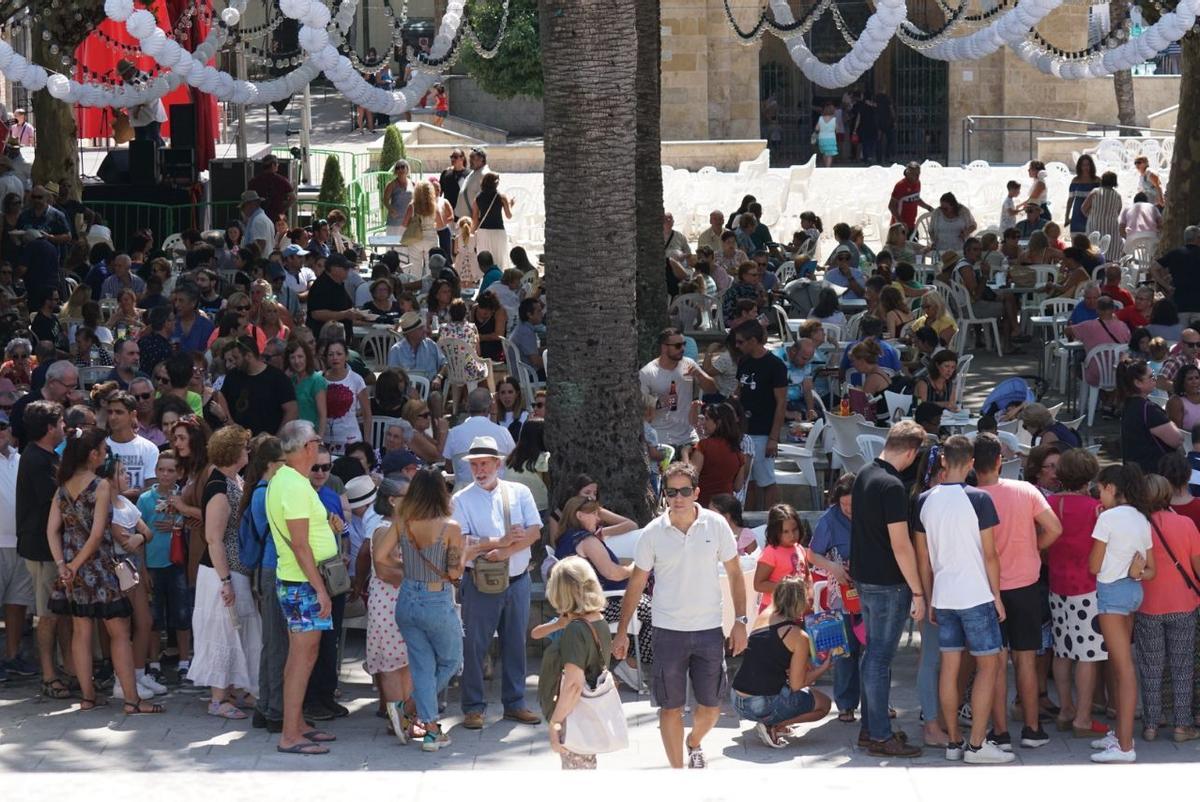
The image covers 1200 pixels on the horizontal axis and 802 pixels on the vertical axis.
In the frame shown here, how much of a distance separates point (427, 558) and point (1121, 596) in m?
3.00

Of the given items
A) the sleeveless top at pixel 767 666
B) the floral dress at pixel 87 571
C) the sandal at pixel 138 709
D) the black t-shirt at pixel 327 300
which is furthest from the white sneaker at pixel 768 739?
the black t-shirt at pixel 327 300

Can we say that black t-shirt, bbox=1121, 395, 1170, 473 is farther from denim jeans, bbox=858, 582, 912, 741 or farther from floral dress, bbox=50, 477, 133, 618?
floral dress, bbox=50, 477, 133, 618

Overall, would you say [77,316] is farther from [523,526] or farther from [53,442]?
[523,526]

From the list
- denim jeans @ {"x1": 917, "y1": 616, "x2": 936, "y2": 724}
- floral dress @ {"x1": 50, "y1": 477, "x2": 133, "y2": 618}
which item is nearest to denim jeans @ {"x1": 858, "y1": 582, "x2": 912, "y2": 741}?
denim jeans @ {"x1": 917, "y1": 616, "x2": 936, "y2": 724}

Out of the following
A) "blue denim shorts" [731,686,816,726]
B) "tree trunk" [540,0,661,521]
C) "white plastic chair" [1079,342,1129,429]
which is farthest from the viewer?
"white plastic chair" [1079,342,1129,429]

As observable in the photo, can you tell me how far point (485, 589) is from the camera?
8172 millimetres

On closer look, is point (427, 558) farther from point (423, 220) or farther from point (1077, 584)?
point (423, 220)

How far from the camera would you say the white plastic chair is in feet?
44.1

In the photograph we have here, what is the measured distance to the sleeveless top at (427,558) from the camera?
7738 mm

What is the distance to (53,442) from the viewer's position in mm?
8609

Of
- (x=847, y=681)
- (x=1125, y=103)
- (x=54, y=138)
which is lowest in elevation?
(x=847, y=681)

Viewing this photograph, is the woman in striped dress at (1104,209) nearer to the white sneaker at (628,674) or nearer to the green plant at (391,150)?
the green plant at (391,150)

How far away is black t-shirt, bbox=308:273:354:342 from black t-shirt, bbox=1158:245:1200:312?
6762 millimetres

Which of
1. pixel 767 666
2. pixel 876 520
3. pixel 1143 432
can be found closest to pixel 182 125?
pixel 1143 432
